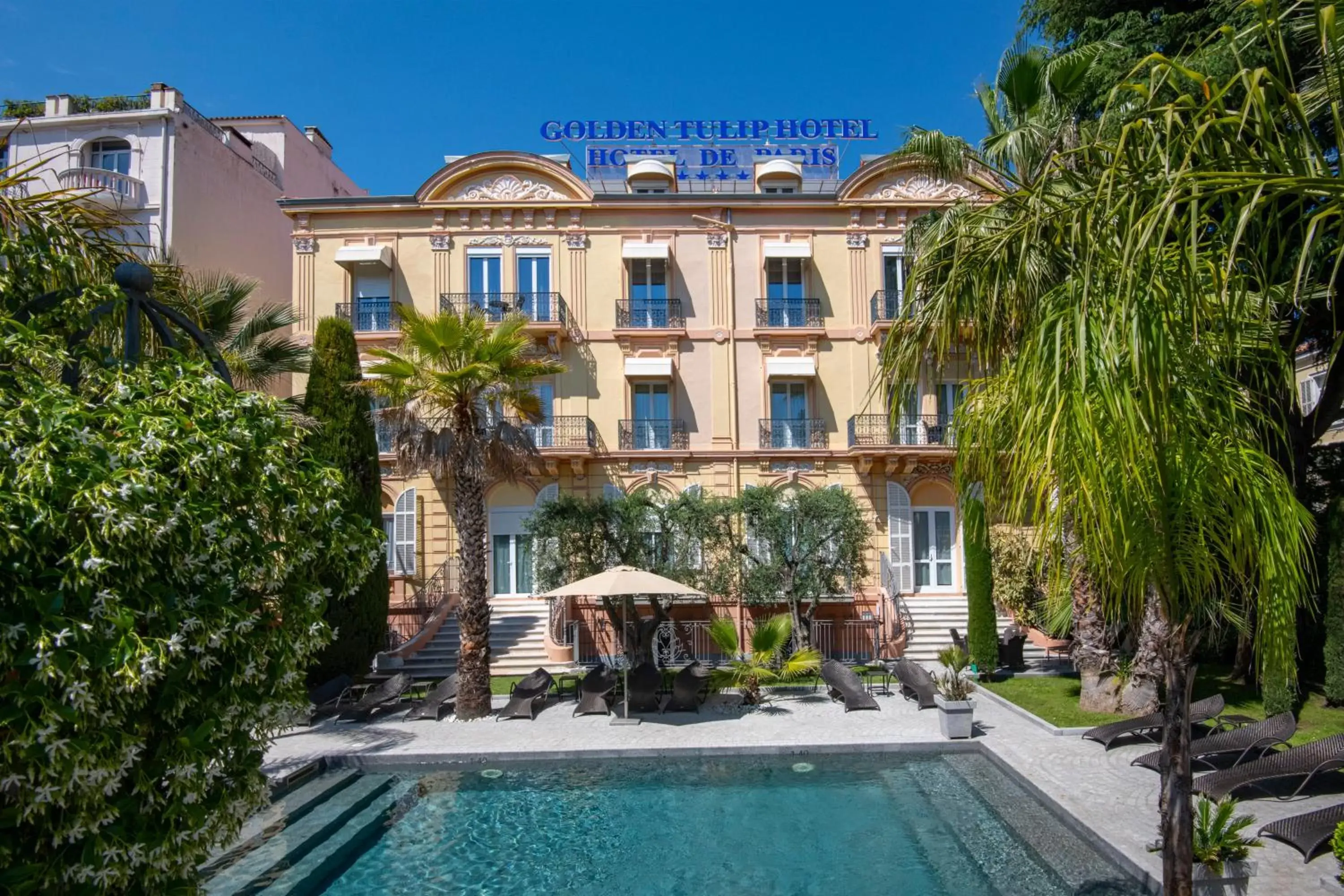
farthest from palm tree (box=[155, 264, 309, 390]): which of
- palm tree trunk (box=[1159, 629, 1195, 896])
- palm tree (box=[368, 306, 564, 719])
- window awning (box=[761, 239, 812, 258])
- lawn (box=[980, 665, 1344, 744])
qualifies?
lawn (box=[980, 665, 1344, 744])

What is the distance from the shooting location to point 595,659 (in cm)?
2078

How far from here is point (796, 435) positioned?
24.5 metres

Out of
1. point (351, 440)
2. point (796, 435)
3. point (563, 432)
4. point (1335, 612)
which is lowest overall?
point (1335, 612)

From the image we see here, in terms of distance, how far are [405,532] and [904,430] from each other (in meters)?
14.1

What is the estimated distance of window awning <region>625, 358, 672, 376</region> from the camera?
945 inches

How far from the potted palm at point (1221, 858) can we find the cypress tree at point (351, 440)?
14773 millimetres

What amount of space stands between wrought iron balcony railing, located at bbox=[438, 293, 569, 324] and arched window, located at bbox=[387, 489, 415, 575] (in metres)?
5.31

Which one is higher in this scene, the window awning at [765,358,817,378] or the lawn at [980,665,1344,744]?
the window awning at [765,358,817,378]

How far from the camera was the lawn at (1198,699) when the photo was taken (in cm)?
1218

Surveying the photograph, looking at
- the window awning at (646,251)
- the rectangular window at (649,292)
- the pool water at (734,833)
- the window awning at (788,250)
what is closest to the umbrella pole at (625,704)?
the pool water at (734,833)

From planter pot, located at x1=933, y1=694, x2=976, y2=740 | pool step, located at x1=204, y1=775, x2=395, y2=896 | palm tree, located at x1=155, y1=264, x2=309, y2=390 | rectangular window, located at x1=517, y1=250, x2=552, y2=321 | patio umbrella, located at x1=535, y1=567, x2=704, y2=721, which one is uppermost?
rectangular window, located at x1=517, y1=250, x2=552, y2=321

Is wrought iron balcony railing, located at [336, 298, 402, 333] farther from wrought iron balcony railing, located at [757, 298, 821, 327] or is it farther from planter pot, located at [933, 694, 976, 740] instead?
planter pot, located at [933, 694, 976, 740]

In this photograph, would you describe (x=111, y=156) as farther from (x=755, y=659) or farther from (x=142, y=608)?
(x=142, y=608)

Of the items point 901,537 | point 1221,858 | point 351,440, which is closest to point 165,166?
point 351,440
